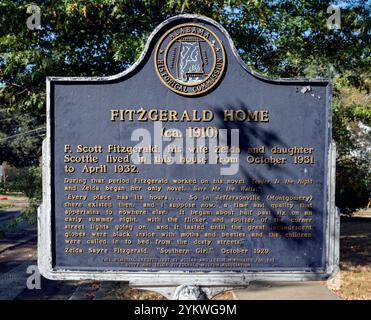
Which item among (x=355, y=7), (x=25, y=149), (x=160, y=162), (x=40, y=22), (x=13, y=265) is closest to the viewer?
(x=160, y=162)

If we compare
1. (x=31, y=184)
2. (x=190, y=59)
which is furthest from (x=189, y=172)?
(x=31, y=184)

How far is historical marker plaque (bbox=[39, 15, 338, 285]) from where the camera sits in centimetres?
456

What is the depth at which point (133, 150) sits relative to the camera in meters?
4.56

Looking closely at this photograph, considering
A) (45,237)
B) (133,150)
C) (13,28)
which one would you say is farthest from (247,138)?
(13,28)

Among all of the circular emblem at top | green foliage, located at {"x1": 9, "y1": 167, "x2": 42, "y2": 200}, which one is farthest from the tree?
the circular emblem at top

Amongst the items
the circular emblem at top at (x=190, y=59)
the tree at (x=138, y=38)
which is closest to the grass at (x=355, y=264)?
the tree at (x=138, y=38)

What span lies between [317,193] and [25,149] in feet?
128

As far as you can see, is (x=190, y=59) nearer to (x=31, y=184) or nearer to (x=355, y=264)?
(x=31, y=184)

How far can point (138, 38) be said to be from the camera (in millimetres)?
7867

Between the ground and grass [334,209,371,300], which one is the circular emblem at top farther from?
grass [334,209,371,300]

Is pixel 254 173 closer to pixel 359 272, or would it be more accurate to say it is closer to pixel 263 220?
pixel 263 220

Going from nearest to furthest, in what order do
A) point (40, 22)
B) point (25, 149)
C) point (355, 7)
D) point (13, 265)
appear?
point (40, 22), point (355, 7), point (13, 265), point (25, 149)

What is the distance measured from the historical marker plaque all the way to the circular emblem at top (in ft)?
0.04

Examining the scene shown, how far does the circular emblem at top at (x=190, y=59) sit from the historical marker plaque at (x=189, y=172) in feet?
0.04
